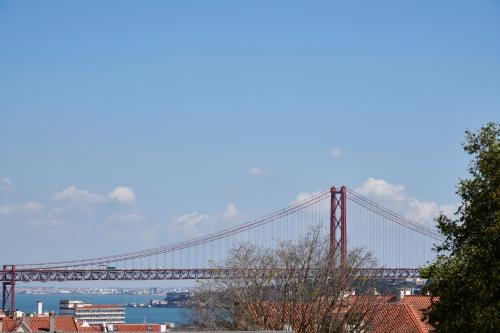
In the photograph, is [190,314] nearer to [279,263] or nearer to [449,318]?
[279,263]

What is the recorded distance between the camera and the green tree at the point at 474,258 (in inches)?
1142

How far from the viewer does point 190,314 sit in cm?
4441

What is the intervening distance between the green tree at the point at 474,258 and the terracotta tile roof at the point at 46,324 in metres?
25.6

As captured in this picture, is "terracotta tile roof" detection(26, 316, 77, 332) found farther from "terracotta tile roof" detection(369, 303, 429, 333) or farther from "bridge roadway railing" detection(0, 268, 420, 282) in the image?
"bridge roadway railing" detection(0, 268, 420, 282)

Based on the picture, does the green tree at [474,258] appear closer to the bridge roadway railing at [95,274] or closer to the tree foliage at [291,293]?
the tree foliage at [291,293]

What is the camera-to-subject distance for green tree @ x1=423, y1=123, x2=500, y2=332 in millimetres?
29016

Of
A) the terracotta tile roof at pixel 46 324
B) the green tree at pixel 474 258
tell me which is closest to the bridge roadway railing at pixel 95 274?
the terracotta tile roof at pixel 46 324

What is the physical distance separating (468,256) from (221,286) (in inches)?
534

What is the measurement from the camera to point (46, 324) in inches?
2222

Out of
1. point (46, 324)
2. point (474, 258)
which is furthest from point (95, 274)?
point (474, 258)

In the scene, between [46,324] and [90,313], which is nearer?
[46,324]

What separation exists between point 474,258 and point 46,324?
30.9m

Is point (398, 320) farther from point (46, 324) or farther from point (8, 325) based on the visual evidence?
point (46, 324)

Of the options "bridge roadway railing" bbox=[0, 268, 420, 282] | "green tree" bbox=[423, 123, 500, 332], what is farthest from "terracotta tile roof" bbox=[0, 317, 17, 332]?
"bridge roadway railing" bbox=[0, 268, 420, 282]
